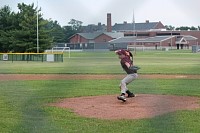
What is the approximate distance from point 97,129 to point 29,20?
103 ft

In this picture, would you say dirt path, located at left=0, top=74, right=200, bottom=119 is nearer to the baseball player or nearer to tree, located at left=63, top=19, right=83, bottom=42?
the baseball player

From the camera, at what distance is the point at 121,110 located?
362 inches

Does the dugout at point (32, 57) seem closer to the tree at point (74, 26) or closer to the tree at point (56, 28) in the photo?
the tree at point (56, 28)

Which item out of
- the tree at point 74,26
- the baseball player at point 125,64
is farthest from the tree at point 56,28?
the baseball player at point 125,64

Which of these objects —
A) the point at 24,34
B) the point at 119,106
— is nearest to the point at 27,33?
the point at 24,34

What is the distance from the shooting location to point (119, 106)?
974 centimetres

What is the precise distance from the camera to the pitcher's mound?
854 centimetres

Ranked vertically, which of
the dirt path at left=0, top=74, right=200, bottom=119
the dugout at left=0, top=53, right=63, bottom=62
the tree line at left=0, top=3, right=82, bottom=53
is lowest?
the dirt path at left=0, top=74, right=200, bottom=119

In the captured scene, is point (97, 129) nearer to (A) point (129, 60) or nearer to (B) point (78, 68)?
(A) point (129, 60)

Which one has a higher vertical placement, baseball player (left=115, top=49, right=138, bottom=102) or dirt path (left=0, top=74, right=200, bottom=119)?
baseball player (left=115, top=49, right=138, bottom=102)

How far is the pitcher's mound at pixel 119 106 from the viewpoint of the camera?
8.54m

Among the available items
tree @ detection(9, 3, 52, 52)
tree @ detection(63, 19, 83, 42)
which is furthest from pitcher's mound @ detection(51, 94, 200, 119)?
tree @ detection(9, 3, 52, 52)

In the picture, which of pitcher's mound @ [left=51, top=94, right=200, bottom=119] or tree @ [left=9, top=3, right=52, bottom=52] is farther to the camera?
tree @ [left=9, top=3, right=52, bottom=52]

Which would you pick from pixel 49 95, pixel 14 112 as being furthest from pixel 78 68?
pixel 49 95
